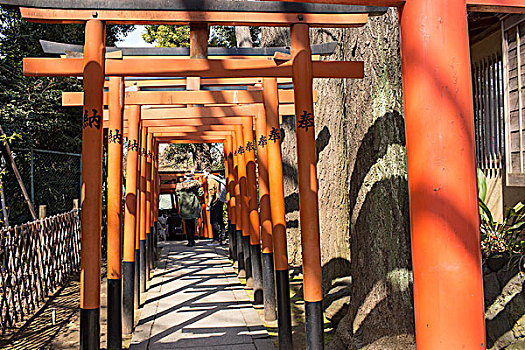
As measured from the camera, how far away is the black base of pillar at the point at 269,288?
18.3 feet

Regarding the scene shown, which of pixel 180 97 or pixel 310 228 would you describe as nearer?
pixel 310 228

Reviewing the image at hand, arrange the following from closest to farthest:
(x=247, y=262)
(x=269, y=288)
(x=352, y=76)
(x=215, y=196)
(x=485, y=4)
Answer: (x=485, y=4) < (x=352, y=76) < (x=269, y=288) < (x=247, y=262) < (x=215, y=196)

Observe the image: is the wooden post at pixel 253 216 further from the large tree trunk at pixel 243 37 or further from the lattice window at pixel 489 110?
the large tree trunk at pixel 243 37

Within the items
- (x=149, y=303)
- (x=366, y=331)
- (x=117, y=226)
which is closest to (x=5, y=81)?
(x=149, y=303)

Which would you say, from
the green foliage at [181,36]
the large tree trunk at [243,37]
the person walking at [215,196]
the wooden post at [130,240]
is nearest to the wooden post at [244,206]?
the wooden post at [130,240]

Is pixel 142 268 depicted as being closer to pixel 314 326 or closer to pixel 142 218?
pixel 142 218

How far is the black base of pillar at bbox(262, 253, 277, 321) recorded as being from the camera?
5590mm

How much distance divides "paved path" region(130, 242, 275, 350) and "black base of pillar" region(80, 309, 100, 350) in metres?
1.55

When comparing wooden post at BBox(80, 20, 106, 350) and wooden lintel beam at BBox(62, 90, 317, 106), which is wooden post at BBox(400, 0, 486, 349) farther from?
wooden lintel beam at BBox(62, 90, 317, 106)

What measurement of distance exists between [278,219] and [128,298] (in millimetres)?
1990

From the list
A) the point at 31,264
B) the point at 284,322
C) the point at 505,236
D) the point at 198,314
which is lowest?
the point at 198,314

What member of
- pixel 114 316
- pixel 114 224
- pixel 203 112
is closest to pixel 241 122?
pixel 203 112

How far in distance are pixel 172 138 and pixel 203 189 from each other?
18.0 feet

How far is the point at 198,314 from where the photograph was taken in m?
6.00
